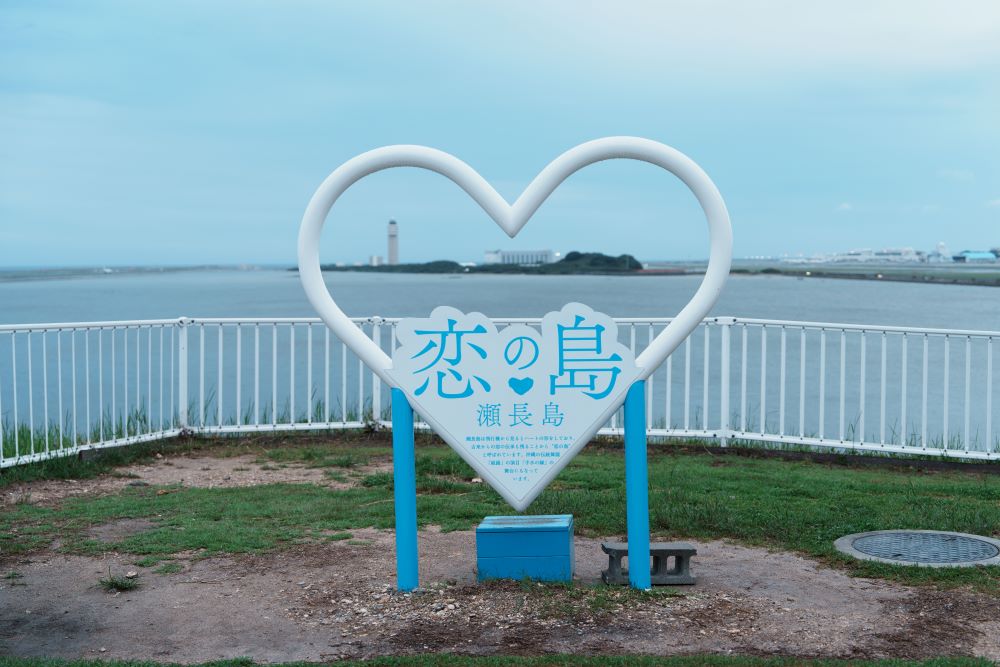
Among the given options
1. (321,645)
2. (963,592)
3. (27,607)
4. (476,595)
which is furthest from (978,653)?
(27,607)

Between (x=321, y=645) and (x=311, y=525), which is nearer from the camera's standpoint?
(x=321, y=645)

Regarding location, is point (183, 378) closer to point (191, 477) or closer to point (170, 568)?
point (191, 477)

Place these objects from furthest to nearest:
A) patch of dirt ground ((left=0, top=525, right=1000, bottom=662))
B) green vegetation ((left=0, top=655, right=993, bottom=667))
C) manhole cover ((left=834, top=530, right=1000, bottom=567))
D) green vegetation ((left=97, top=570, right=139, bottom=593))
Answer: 1. manhole cover ((left=834, top=530, right=1000, bottom=567))
2. green vegetation ((left=97, top=570, right=139, bottom=593))
3. patch of dirt ground ((left=0, top=525, right=1000, bottom=662))
4. green vegetation ((left=0, top=655, right=993, bottom=667))

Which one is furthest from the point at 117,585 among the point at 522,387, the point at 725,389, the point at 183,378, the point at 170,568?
the point at 725,389

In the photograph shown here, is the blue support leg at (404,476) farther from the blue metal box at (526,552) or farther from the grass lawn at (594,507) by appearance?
the grass lawn at (594,507)

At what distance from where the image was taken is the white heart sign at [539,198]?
5180 mm

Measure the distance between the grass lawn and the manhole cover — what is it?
134mm

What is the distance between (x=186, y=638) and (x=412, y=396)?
63.3 inches

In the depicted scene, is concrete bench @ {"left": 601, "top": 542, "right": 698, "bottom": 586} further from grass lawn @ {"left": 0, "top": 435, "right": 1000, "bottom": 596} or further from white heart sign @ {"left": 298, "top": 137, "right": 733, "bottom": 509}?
grass lawn @ {"left": 0, "top": 435, "right": 1000, "bottom": 596}

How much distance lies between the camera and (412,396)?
5.28m

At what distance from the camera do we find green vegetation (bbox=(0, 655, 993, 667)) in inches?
159

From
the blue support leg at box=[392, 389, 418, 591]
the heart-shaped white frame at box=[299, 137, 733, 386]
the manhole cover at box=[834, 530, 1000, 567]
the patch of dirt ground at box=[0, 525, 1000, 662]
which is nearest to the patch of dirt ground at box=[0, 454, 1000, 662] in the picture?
the patch of dirt ground at box=[0, 525, 1000, 662]

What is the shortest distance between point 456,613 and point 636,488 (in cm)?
114

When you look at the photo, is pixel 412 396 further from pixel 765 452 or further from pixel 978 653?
pixel 765 452
